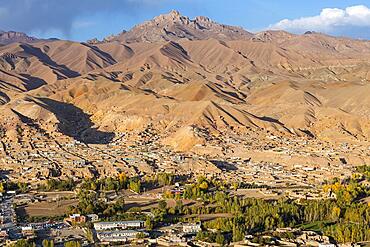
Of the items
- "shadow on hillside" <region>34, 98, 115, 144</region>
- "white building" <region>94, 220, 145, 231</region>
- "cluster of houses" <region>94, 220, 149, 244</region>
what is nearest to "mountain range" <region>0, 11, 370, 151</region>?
"shadow on hillside" <region>34, 98, 115, 144</region>

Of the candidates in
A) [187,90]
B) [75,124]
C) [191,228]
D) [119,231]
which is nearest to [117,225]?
[119,231]

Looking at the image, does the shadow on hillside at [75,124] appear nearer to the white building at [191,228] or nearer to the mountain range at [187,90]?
the mountain range at [187,90]

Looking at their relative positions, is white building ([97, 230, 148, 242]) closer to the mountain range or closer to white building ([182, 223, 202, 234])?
white building ([182, 223, 202, 234])

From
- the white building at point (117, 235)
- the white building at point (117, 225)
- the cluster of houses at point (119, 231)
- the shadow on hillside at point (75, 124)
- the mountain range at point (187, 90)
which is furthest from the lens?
the mountain range at point (187, 90)

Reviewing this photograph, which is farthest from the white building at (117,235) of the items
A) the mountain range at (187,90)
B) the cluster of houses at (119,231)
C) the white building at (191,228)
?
the mountain range at (187,90)

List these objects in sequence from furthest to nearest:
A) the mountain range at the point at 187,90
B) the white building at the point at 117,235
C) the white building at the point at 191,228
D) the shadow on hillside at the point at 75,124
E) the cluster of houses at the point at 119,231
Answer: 1. the mountain range at the point at 187,90
2. the shadow on hillside at the point at 75,124
3. the white building at the point at 191,228
4. the cluster of houses at the point at 119,231
5. the white building at the point at 117,235

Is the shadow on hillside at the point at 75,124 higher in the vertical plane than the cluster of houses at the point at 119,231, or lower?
higher
